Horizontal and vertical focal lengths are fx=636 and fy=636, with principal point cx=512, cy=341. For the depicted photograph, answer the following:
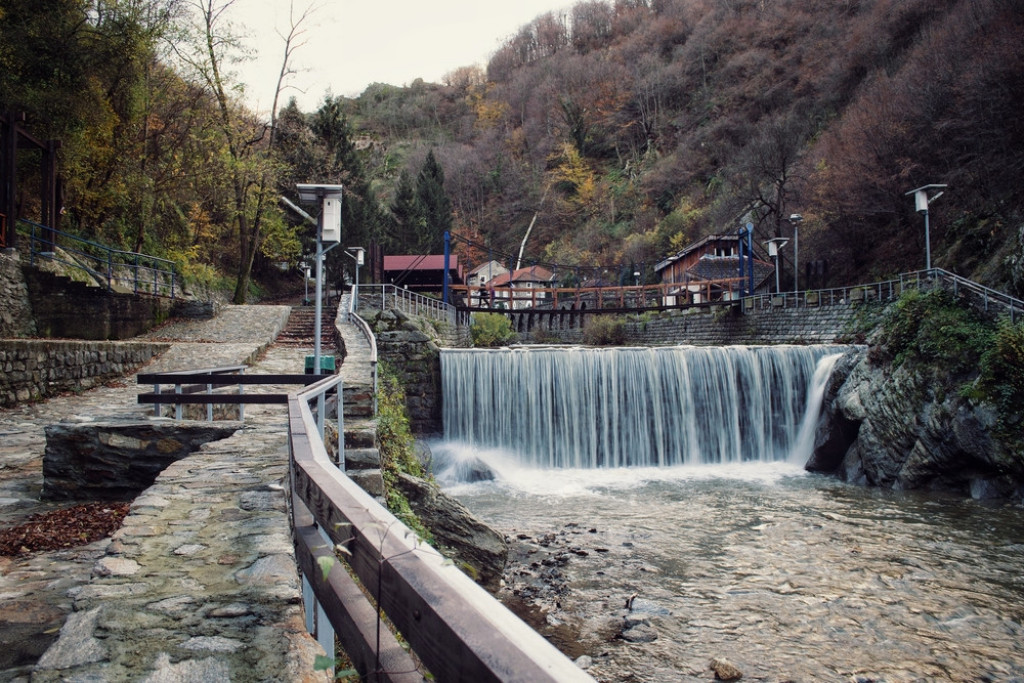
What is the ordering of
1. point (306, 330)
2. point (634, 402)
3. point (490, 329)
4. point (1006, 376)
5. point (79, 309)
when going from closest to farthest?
point (1006, 376)
point (79, 309)
point (634, 402)
point (306, 330)
point (490, 329)

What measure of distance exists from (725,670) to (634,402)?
37.2 ft

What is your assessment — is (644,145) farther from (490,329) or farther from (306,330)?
(306,330)

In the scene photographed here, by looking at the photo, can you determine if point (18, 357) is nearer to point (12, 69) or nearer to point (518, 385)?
point (12, 69)

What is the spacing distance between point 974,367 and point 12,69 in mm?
20404

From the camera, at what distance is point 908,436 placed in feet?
40.3

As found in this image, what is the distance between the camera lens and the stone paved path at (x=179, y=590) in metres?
1.94

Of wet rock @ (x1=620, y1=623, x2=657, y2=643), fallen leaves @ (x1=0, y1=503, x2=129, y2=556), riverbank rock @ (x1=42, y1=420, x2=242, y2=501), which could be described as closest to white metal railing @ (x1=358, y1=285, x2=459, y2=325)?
riverbank rock @ (x1=42, y1=420, x2=242, y2=501)

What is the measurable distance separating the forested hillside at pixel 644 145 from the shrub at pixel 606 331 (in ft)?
19.5

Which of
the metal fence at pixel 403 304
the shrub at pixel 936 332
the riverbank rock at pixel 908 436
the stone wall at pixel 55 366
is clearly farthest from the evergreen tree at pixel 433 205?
the shrub at pixel 936 332

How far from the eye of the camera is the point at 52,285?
43.9 feet

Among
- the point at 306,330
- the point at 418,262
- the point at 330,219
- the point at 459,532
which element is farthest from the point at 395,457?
the point at 418,262

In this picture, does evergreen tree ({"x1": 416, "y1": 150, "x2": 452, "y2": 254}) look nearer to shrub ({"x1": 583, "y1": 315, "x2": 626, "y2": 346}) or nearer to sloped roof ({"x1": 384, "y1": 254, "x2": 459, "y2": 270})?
sloped roof ({"x1": 384, "y1": 254, "x2": 459, "y2": 270})

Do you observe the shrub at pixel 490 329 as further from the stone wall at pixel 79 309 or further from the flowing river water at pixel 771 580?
the flowing river water at pixel 771 580

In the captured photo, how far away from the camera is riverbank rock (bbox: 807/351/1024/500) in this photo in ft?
35.3
